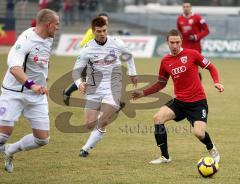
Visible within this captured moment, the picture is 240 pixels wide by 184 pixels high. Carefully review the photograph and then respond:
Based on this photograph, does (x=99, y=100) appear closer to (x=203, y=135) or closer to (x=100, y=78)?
(x=100, y=78)

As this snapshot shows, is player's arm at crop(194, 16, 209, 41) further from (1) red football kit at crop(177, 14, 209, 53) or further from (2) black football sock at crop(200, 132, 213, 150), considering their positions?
(2) black football sock at crop(200, 132, 213, 150)

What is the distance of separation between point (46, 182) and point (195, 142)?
4.16 metres

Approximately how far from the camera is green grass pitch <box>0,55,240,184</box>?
29.7 feet

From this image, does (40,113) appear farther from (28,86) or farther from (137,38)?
(137,38)

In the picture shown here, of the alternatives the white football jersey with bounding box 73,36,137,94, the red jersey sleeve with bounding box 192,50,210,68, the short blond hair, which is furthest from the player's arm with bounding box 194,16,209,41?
the short blond hair

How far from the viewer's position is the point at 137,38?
32875 millimetres

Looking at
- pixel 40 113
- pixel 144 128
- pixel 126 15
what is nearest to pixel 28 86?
pixel 40 113

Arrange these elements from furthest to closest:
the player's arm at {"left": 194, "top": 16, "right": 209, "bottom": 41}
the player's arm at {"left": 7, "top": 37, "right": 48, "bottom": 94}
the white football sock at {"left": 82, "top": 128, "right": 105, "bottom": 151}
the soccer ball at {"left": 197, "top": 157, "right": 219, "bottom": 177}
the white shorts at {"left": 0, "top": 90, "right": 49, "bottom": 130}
Answer: the player's arm at {"left": 194, "top": 16, "right": 209, "bottom": 41} < the white football sock at {"left": 82, "top": 128, "right": 105, "bottom": 151} < the soccer ball at {"left": 197, "top": 157, "right": 219, "bottom": 177} < the white shorts at {"left": 0, "top": 90, "right": 49, "bottom": 130} < the player's arm at {"left": 7, "top": 37, "right": 48, "bottom": 94}

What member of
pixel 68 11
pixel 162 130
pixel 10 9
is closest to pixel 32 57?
pixel 162 130

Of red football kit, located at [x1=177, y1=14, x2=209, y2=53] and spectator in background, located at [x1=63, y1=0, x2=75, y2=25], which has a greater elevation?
red football kit, located at [x1=177, y1=14, x2=209, y2=53]

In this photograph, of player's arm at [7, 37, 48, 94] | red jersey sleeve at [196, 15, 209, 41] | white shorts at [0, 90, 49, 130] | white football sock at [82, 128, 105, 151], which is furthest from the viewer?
red jersey sleeve at [196, 15, 209, 41]

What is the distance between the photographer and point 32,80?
864 centimetres

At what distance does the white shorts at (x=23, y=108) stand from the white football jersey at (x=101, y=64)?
1.97 metres

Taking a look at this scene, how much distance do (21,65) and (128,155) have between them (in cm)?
319
